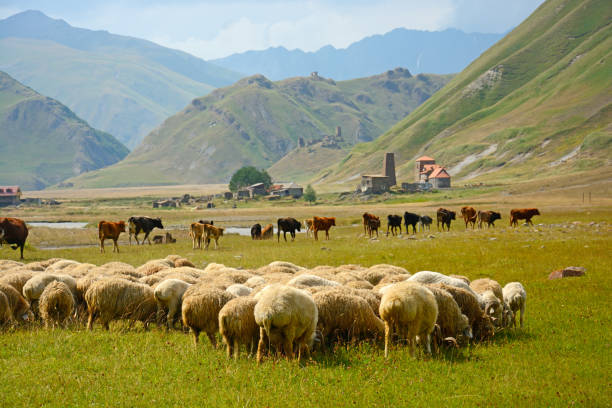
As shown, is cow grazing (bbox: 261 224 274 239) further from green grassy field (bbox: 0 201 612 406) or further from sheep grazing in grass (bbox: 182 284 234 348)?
sheep grazing in grass (bbox: 182 284 234 348)

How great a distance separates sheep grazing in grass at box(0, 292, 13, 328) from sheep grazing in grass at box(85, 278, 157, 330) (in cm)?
189

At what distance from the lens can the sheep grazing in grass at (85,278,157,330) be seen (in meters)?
13.4

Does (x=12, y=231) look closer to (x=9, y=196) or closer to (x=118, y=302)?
(x=118, y=302)

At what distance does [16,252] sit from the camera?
35906 millimetres

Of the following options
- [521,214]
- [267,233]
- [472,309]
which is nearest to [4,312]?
[472,309]

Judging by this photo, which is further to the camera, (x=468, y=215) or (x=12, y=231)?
(x=468, y=215)

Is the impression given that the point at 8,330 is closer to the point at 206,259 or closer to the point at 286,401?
the point at 286,401

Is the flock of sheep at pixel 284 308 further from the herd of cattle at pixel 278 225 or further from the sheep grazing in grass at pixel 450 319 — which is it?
the herd of cattle at pixel 278 225

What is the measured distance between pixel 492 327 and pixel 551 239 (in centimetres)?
2113

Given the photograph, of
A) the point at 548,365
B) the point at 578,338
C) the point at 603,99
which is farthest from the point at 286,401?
the point at 603,99

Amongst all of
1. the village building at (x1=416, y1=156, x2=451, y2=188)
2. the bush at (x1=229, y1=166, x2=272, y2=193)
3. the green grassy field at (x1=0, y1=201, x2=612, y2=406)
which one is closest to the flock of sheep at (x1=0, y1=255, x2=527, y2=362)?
the green grassy field at (x1=0, y1=201, x2=612, y2=406)

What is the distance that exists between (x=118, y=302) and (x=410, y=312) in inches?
302

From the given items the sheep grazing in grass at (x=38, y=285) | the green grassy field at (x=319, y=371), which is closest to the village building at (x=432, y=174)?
the green grassy field at (x=319, y=371)

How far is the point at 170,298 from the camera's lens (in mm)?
13617
